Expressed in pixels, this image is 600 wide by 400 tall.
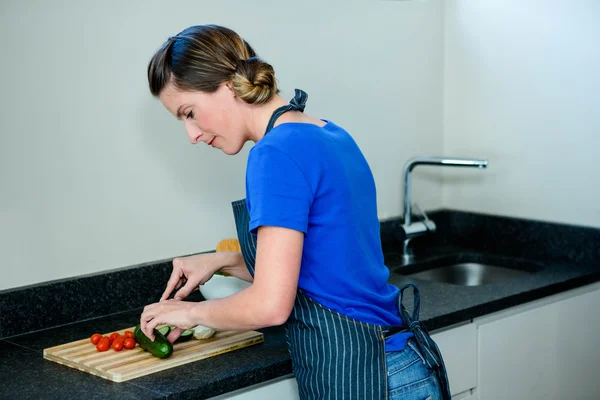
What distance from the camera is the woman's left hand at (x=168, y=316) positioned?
1466mm

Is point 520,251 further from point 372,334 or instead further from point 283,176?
point 283,176

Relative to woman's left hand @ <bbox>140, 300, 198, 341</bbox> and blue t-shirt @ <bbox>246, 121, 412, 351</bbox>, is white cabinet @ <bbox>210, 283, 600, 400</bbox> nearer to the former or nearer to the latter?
blue t-shirt @ <bbox>246, 121, 412, 351</bbox>

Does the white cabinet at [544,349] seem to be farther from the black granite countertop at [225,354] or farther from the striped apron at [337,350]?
the striped apron at [337,350]

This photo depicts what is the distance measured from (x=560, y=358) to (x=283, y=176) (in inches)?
52.3

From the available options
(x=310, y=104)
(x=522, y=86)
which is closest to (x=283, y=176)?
(x=310, y=104)

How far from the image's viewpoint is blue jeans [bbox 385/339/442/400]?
1450 mm

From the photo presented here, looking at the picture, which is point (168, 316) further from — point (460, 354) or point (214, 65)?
point (460, 354)

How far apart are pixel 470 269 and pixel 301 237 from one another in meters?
1.47

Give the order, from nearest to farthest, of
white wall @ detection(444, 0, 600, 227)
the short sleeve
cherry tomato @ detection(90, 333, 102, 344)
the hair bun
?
the short sleeve
the hair bun
cherry tomato @ detection(90, 333, 102, 344)
white wall @ detection(444, 0, 600, 227)

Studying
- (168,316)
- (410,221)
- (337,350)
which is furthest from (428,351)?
(410,221)

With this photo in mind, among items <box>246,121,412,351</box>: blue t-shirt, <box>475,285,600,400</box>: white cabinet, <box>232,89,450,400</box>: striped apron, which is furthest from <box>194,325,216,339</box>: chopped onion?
<box>475,285,600,400</box>: white cabinet

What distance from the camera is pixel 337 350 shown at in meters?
1.44

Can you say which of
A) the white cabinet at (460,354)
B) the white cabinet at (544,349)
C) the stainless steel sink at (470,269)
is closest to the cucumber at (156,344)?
the white cabinet at (460,354)

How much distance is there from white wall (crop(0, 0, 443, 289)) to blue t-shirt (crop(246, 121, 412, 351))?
2.46 feet
